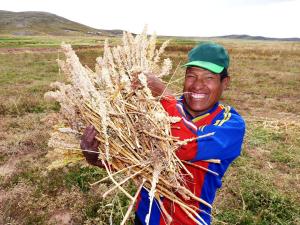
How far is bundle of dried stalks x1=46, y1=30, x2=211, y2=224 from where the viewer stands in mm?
1683

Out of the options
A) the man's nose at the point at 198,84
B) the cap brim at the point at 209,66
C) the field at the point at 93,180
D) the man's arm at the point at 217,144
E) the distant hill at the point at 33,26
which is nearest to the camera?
the man's arm at the point at 217,144

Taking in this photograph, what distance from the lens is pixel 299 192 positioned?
503cm

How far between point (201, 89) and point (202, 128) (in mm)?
362

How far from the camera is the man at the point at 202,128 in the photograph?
171 centimetres

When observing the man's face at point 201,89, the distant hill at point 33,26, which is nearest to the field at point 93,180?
the man's face at point 201,89

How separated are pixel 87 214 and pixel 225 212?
1.84 meters

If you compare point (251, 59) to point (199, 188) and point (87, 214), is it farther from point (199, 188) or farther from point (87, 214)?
point (199, 188)

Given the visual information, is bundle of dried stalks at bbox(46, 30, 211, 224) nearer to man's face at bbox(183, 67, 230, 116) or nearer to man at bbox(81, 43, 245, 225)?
man at bbox(81, 43, 245, 225)

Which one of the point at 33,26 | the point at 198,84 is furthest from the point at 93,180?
the point at 33,26

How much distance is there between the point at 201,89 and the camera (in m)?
2.07

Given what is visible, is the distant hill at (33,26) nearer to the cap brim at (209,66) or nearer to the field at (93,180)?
the field at (93,180)

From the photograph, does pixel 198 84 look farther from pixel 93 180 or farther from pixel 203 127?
pixel 93 180

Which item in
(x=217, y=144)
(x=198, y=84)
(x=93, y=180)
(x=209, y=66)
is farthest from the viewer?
(x=93, y=180)

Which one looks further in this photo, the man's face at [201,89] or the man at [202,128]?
the man's face at [201,89]
